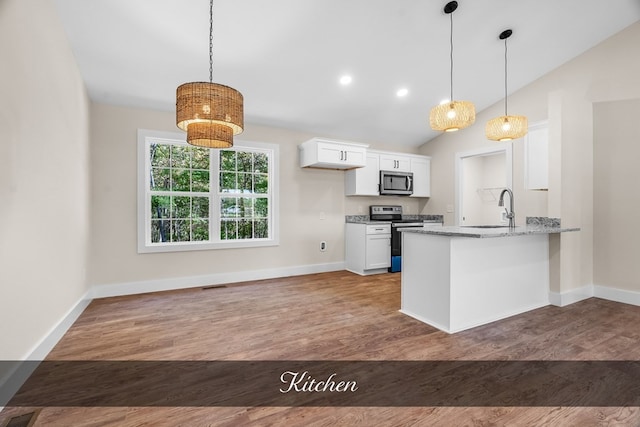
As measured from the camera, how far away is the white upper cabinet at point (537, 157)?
3.62 metres

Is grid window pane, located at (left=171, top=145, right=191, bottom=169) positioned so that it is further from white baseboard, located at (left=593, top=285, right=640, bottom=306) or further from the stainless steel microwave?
white baseboard, located at (left=593, top=285, right=640, bottom=306)

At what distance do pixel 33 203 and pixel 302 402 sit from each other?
218cm

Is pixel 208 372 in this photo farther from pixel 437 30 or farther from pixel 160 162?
pixel 437 30

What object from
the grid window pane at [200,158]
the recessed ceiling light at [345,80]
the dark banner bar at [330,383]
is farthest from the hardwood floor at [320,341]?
the recessed ceiling light at [345,80]

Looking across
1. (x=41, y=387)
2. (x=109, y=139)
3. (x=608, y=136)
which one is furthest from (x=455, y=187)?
(x=41, y=387)

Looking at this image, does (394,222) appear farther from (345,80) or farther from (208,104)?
(208,104)

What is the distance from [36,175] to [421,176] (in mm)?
5374

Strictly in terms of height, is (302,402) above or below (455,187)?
below

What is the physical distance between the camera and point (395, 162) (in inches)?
216

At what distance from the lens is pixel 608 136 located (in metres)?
3.61

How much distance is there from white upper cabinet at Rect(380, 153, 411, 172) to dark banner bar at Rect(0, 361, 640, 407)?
3.79 meters

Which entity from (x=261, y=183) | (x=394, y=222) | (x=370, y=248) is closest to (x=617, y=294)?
(x=394, y=222)

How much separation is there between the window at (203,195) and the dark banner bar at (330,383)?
222 cm

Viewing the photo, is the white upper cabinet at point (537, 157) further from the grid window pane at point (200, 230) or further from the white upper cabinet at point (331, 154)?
the grid window pane at point (200, 230)
